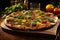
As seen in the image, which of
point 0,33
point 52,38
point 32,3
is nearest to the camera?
point 52,38

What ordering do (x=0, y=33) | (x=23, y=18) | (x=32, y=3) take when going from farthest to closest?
1. (x=32, y=3)
2. (x=23, y=18)
3. (x=0, y=33)

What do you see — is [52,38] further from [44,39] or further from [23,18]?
A: [23,18]

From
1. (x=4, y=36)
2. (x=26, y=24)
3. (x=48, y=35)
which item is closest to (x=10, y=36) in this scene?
(x=4, y=36)

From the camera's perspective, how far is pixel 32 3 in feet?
6.76

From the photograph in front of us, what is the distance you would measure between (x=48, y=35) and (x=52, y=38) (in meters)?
0.03

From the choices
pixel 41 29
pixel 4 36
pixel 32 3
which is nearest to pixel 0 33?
pixel 4 36

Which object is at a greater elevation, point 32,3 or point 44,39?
point 32,3

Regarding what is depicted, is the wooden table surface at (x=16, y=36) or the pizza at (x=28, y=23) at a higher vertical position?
the pizza at (x=28, y=23)

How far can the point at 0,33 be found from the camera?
1.25 m

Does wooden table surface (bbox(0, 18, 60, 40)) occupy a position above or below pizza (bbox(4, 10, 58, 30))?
below

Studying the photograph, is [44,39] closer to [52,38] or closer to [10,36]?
[52,38]

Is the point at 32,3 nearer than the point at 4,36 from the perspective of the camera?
No

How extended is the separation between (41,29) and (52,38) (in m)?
0.12

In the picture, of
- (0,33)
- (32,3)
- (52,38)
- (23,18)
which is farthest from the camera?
(32,3)
